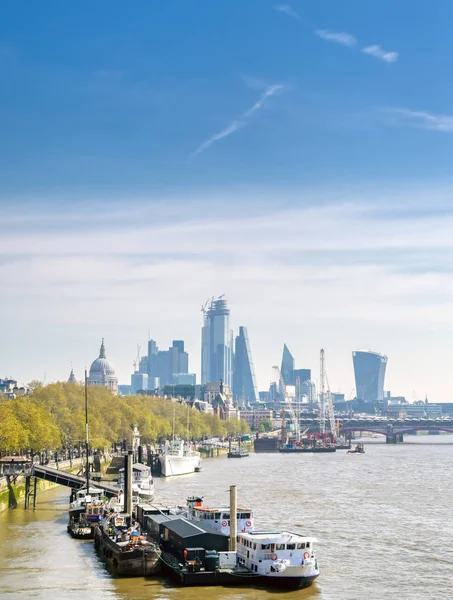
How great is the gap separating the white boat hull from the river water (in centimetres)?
1251

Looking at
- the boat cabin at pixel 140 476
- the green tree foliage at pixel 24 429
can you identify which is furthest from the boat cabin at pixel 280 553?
the boat cabin at pixel 140 476

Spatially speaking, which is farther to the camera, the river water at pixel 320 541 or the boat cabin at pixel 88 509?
the boat cabin at pixel 88 509

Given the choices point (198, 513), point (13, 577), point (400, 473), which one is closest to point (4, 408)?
point (198, 513)

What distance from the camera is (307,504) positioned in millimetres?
86875

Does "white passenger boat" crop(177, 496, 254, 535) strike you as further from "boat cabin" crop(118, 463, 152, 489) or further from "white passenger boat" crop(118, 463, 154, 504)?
"boat cabin" crop(118, 463, 152, 489)

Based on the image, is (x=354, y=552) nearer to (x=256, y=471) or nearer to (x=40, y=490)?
(x=40, y=490)

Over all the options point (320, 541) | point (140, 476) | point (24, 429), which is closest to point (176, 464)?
point (140, 476)

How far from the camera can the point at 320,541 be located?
6288cm

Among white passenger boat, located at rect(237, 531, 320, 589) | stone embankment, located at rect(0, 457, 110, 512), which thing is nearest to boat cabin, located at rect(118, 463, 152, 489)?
stone embankment, located at rect(0, 457, 110, 512)

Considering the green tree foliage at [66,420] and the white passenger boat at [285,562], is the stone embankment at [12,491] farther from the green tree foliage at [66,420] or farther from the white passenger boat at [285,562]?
the white passenger boat at [285,562]

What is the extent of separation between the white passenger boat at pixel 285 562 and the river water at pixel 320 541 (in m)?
0.88

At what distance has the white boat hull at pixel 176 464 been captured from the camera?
133000 mm

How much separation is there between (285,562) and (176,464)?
8800 centimetres

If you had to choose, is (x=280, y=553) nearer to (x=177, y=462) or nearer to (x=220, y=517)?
(x=220, y=517)
